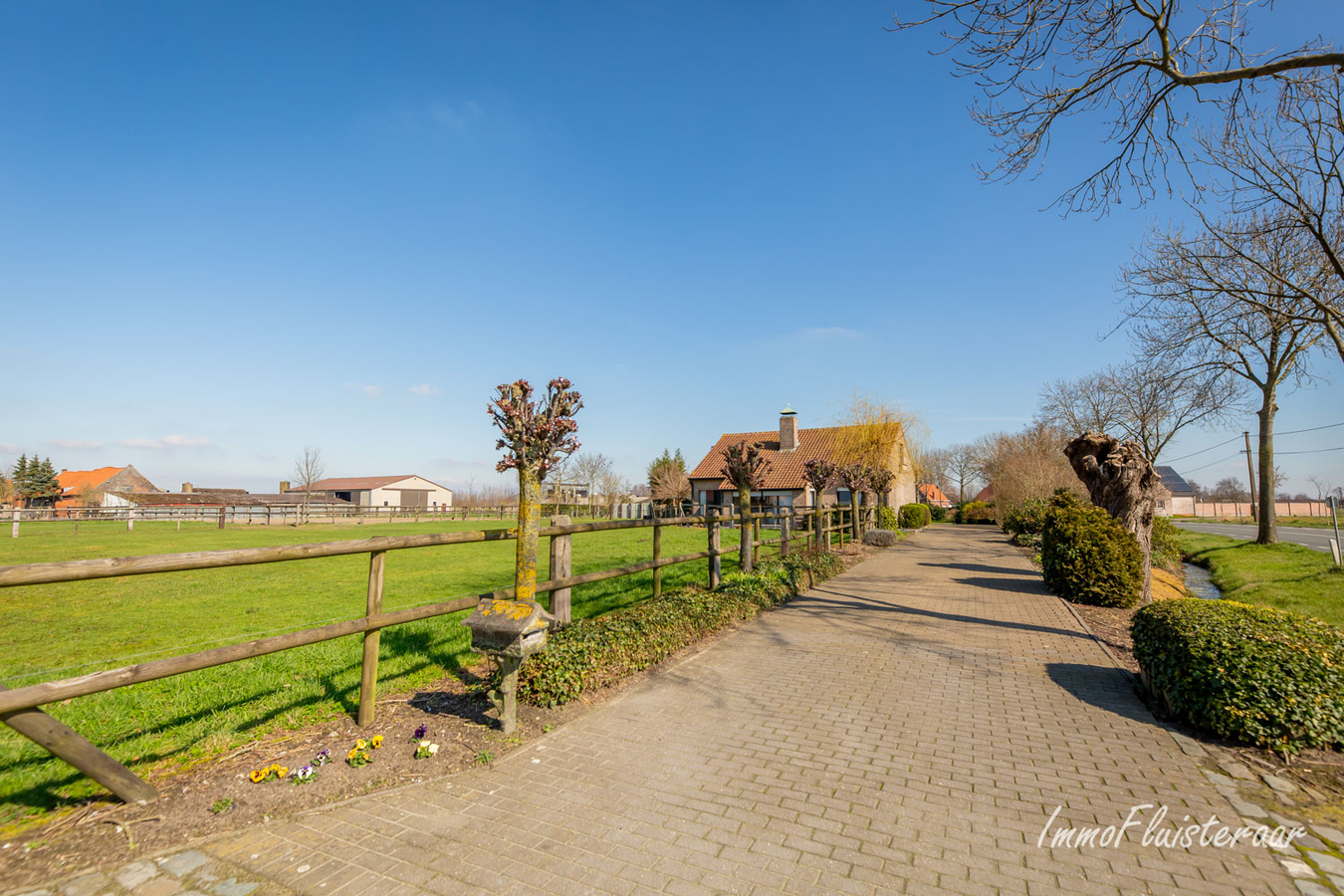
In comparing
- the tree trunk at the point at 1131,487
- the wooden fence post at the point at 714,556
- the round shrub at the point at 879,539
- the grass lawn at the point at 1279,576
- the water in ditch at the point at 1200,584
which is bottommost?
the water in ditch at the point at 1200,584

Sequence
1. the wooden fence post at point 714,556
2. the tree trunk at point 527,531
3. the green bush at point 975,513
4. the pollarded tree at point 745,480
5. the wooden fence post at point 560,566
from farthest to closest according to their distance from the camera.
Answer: the green bush at point 975,513, the pollarded tree at point 745,480, the wooden fence post at point 714,556, the wooden fence post at point 560,566, the tree trunk at point 527,531

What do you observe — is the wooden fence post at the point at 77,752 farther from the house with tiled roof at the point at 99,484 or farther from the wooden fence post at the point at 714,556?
the house with tiled roof at the point at 99,484

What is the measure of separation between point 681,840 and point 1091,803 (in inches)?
96.9

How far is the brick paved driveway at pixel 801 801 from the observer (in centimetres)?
288

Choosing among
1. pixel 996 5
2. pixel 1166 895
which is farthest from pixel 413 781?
pixel 996 5

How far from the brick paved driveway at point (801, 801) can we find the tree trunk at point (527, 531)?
1184 millimetres

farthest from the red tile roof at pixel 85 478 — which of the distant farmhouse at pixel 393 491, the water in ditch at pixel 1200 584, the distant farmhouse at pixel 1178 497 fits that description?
the distant farmhouse at pixel 1178 497

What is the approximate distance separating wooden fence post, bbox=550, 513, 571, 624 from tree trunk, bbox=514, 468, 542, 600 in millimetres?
618

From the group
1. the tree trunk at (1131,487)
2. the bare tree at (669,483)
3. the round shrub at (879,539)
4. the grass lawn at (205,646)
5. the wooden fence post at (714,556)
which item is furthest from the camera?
the bare tree at (669,483)

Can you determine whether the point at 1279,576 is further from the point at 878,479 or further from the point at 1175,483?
the point at 1175,483

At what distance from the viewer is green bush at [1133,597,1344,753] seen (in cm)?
418

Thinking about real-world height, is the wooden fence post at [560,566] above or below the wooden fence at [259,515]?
above

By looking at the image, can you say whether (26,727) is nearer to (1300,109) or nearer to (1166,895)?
(1166,895)

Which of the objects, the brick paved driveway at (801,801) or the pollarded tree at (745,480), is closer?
the brick paved driveway at (801,801)
